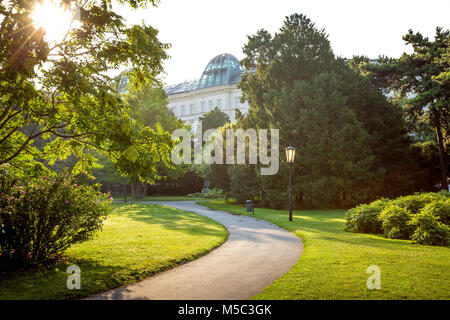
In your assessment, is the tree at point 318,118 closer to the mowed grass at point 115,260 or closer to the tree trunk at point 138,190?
the mowed grass at point 115,260

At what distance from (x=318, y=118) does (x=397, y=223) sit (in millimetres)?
16723

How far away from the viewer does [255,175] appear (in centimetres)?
3134

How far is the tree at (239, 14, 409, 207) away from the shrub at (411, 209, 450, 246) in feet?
51.0

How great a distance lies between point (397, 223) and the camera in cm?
1195

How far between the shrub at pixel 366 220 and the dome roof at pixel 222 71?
204ft

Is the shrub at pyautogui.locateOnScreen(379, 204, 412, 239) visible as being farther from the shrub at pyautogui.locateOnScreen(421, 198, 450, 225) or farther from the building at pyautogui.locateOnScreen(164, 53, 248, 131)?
the building at pyautogui.locateOnScreen(164, 53, 248, 131)

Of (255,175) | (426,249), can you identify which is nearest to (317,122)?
(255,175)

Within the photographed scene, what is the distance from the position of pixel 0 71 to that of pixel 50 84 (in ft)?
3.45

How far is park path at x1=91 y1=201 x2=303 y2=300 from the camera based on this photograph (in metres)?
5.75

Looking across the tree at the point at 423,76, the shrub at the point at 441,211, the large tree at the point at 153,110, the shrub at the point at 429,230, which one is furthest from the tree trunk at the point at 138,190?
the shrub at the point at 429,230

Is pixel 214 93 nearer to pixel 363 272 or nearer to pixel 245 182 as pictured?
pixel 245 182

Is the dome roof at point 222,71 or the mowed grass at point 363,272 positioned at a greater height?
the dome roof at point 222,71

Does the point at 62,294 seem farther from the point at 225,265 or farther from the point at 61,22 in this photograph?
the point at 61,22

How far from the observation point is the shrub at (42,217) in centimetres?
706
